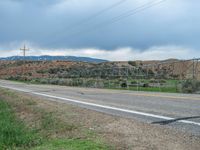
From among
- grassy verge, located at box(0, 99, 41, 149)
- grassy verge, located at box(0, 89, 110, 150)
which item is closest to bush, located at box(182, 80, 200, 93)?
grassy verge, located at box(0, 89, 110, 150)

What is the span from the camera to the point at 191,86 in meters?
30.6

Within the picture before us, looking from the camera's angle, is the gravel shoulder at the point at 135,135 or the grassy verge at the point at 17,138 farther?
the grassy verge at the point at 17,138

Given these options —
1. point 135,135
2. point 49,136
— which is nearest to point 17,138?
point 49,136

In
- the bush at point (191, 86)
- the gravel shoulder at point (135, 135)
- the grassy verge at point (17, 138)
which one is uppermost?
the bush at point (191, 86)

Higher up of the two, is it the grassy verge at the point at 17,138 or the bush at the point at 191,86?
the bush at the point at 191,86

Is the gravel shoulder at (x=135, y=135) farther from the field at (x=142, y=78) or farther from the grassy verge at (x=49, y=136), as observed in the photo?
the field at (x=142, y=78)

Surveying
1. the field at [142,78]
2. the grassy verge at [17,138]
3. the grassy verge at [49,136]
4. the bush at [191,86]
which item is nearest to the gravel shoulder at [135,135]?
the grassy verge at [49,136]

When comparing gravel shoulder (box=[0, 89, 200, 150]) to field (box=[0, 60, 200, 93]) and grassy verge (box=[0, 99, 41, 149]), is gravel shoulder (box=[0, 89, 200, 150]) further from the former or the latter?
field (box=[0, 60, 200, 93])

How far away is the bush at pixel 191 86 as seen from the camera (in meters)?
30.0

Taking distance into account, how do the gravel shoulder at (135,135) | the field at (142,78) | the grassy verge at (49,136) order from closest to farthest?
the gravel shoulder at (135,135) → the grassy verge at (49,136) → the field at (142,78)

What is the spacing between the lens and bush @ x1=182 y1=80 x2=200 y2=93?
98.4 feet

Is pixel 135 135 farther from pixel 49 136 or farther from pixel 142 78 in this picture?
pixel 142 78

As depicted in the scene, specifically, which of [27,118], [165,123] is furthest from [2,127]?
[165,123]

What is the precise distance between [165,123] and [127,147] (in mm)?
3362
